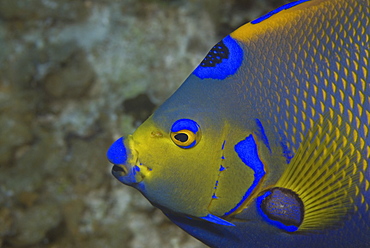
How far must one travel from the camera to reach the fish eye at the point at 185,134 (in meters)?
1.00

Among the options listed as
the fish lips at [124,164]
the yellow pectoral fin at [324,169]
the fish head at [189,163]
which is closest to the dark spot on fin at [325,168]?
the yellow pectoral fin at [324,169]

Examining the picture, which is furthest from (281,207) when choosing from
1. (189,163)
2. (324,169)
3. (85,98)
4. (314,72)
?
(85,98)

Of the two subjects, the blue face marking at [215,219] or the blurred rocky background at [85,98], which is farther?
the blurred rocky background at [85,98]

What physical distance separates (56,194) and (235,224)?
197 cm

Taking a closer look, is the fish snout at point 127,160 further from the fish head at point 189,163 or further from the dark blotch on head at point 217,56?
the dark blotch on head at point 217,56

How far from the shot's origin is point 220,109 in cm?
104

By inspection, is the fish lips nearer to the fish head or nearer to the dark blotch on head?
the fish head

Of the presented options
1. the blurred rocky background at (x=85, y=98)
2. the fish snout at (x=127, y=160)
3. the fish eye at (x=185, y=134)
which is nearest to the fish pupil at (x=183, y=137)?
the fish eye at (x=185, y=134)

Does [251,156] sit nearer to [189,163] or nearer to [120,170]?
[189,163]

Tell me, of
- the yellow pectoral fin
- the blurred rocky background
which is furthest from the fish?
the blurred rocky background

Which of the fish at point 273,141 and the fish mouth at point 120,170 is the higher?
the fish at point 273,141

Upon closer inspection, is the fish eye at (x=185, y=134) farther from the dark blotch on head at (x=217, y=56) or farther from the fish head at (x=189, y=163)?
the dark blotch on head at (x=217, y=56)

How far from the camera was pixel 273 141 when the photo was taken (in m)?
1.02

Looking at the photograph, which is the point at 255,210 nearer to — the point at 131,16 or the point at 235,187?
the point at 235,187
